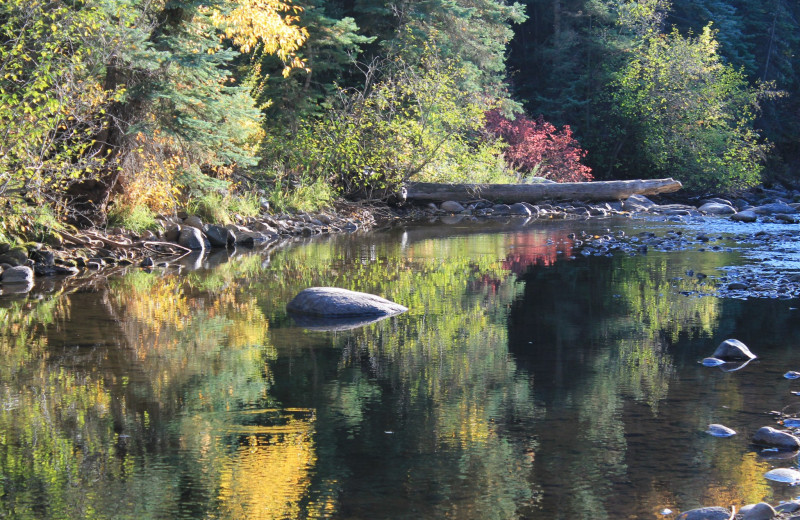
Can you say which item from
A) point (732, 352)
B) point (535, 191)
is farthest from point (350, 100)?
point (732, 352)

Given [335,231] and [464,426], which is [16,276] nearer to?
[464,426]

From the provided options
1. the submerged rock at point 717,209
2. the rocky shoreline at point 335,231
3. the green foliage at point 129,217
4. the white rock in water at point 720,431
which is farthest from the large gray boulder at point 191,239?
the submerged rock at point 717,209

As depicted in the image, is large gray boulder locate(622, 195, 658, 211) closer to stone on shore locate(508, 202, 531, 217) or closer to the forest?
the forest

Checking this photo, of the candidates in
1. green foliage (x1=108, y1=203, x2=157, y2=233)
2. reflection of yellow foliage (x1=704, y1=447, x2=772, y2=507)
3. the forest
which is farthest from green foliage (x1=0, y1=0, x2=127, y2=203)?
reflection of yellow foliage (x1=704, y1=447, x2=772, y2=507)

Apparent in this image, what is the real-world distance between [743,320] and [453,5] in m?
17.6

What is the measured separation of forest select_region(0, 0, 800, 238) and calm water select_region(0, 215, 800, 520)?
300 centimetres

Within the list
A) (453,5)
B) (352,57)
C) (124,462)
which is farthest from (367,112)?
(124,462)

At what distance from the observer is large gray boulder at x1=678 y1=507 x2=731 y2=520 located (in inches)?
151

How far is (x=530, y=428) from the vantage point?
5.18 meters

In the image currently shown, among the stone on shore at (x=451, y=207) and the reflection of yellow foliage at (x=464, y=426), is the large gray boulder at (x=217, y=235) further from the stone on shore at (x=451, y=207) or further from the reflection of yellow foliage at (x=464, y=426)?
the reflection of yellow foliage at (x=464, y=426)

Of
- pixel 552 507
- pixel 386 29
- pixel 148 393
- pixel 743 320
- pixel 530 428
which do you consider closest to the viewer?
pixel 552 507

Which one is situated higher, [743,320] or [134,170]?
[134,170]

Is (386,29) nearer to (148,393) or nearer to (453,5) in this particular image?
(453,5)

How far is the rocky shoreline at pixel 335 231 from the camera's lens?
1153 cm
